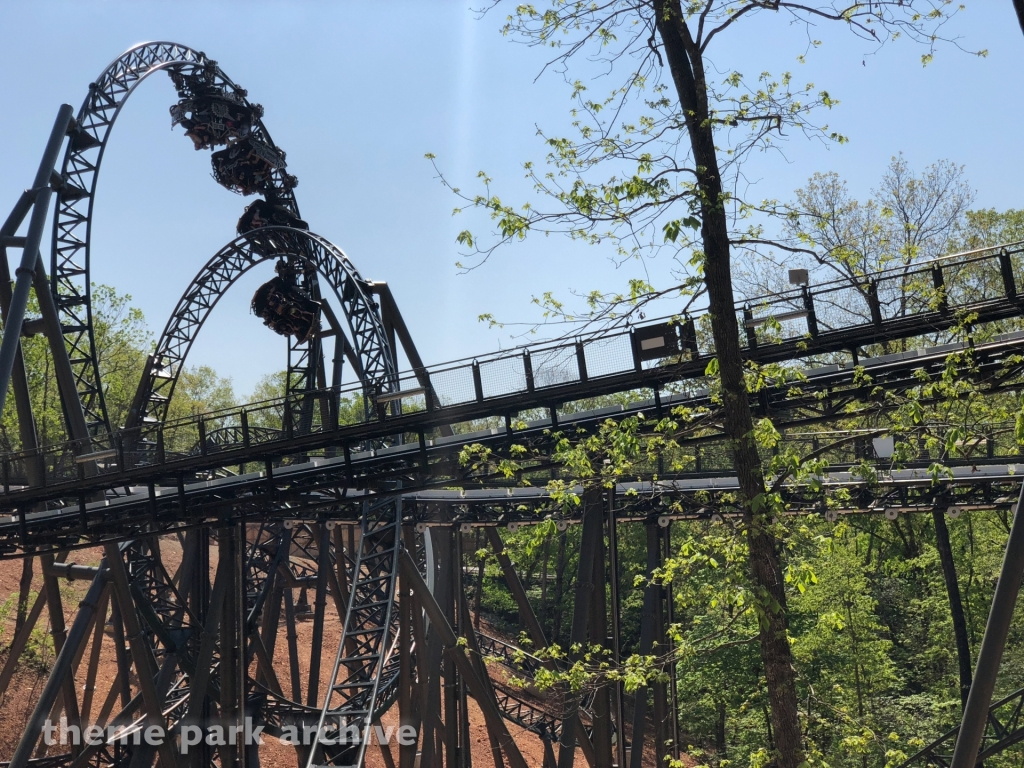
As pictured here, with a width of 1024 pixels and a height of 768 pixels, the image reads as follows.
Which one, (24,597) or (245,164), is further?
(245,164)

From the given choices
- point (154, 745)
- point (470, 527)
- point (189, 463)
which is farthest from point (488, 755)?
point (189, 463)

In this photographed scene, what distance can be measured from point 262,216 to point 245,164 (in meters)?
1.16

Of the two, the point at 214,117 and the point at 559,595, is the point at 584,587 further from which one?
the point at 559,595

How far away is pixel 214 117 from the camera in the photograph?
1988 centimetres

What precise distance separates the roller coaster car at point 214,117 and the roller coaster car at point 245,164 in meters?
0.25

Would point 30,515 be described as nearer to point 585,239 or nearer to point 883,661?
point 585,239

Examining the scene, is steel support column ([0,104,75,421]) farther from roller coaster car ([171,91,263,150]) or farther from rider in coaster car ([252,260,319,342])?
rider in coaster car ([252,260,319,342])

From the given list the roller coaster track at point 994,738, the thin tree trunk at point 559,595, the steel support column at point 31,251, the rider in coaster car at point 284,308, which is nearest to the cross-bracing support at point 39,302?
the steel support column at point 31,251

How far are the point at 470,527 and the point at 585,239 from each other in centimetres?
1020

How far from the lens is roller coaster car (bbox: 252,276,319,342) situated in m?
19.9

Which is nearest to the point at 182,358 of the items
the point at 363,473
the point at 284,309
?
the point at 284,309

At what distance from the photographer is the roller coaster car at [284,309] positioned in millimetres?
19859

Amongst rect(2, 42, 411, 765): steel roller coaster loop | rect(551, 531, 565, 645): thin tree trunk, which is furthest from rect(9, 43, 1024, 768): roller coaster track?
rect(551, 531, 565, 645): thin tree trunk

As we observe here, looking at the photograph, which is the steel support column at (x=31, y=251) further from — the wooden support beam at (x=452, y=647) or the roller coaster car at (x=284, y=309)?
the wooden support beam at (x=452, y=647)
